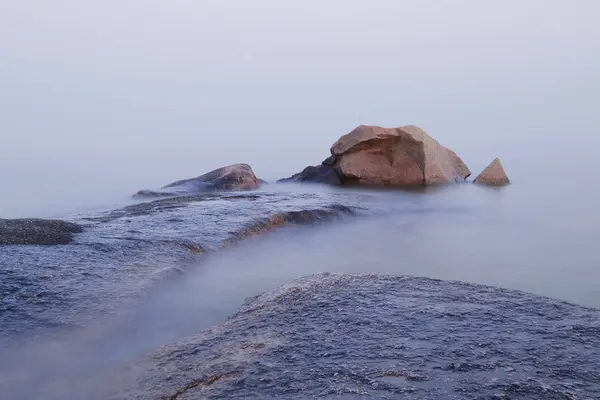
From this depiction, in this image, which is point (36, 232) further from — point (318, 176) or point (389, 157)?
point (318, 176)

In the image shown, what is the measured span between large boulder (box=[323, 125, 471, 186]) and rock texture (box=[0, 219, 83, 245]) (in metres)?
9.97

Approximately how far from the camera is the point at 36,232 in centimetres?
697

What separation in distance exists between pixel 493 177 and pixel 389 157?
3448 millimetres

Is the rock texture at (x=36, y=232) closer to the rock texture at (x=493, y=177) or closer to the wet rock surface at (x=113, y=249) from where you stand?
the wet rock surface at (x=113, y=249)

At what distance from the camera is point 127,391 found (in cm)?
342

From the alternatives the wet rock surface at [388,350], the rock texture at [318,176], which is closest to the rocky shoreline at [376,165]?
the rock texture at [318,176]

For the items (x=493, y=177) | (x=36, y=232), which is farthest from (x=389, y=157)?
(x=36, y=232)

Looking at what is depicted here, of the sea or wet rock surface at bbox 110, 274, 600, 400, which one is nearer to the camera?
wet rock surface at bbox 110, 274, 600, 400

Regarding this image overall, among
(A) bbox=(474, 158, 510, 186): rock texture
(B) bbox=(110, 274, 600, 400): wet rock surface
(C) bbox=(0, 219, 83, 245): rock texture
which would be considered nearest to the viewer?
(B) bbox=(110, 274, 600, 400): wet rock surface

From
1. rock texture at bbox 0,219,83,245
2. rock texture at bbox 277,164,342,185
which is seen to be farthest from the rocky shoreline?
rock texture at bbox 0,219,83,245

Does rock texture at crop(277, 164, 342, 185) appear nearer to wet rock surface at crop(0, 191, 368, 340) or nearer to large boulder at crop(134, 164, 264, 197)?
large boulder at crop(134, 164, 264, 197)

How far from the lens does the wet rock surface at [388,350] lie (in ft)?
9.51

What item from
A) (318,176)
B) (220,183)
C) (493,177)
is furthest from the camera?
(318,176)

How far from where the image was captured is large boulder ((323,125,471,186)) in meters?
16.2
